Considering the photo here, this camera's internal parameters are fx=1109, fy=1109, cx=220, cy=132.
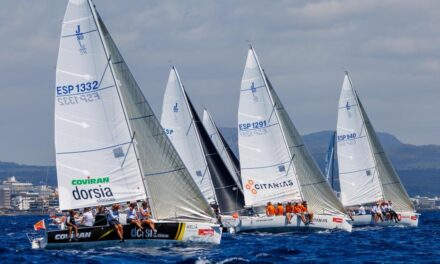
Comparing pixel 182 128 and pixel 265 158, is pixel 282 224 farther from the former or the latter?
pixel 182 128

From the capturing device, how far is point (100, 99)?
3962 centimetres

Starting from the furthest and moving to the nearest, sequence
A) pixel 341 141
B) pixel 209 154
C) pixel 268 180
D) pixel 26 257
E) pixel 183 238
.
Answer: pixel 341 141, pixel 209 154, pixel 268 180, pixel 183 238, pixel 26 257

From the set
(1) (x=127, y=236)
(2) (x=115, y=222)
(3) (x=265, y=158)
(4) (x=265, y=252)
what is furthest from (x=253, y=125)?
(2) (x=115, y=222)

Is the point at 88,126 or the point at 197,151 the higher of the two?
the point at 197,151

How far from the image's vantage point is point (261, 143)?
185 ft

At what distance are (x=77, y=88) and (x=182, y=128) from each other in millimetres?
22459

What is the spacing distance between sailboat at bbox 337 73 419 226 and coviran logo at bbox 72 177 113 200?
3053 centimetres

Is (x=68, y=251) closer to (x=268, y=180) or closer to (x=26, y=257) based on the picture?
(x=26, y=257)

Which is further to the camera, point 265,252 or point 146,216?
point 146,216

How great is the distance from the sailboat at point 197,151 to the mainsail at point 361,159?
10.5 meters

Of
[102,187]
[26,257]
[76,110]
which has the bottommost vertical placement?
[26,257]

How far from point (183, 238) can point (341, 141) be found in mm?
30969

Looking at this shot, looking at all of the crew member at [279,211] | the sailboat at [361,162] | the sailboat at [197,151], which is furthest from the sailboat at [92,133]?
the sailboat at [361,162]

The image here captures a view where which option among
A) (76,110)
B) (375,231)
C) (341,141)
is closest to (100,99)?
(76,110)
